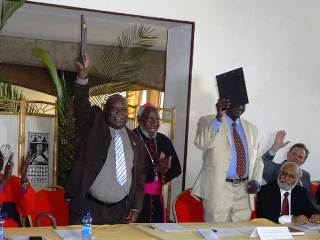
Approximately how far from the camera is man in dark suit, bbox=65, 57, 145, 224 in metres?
3.95

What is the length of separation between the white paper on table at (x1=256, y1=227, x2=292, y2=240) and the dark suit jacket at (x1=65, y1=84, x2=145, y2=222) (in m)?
1.01

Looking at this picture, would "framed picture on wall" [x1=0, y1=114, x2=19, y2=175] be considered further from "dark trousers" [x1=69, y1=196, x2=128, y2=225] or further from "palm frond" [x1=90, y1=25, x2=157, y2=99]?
"dark trousers" [x1=69, y1=196, x2=128, y2=225]

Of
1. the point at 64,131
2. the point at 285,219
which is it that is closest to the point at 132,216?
the point at 285,219

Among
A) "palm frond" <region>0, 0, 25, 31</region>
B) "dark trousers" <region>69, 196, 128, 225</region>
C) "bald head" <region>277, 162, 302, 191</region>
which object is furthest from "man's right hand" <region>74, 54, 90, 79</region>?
"bald head" <region>277, 162, 302, 191</region>

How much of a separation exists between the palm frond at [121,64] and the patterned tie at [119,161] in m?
1.42

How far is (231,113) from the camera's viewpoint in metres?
4.70

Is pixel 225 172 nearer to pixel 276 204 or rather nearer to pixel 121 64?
pixel 276 204

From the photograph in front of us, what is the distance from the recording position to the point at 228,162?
4.58m

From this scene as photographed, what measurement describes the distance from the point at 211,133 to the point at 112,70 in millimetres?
1503

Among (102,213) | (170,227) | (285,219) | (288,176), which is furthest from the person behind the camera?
(288,176)

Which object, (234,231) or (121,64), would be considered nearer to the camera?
(234,231)

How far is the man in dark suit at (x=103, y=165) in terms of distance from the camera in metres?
3.95

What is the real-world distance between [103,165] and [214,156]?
1024 millimetres

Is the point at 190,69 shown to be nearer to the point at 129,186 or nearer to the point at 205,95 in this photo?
the point at 205,95
